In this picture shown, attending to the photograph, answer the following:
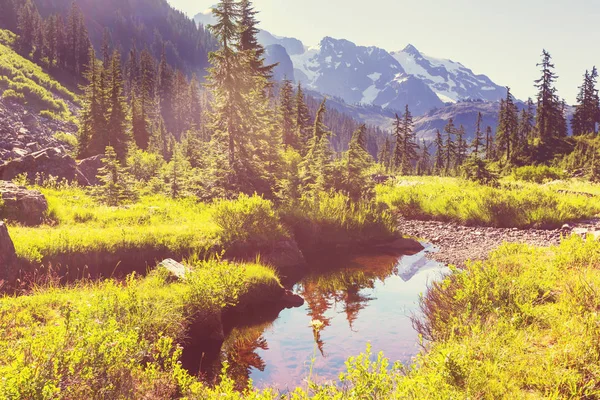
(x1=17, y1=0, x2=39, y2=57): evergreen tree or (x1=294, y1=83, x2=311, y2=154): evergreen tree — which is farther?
(x1=17, y1=0, x2=39, y2=57): evergreen tree

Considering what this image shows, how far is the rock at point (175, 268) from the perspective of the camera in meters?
9.20

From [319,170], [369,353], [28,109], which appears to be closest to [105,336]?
[369,353]

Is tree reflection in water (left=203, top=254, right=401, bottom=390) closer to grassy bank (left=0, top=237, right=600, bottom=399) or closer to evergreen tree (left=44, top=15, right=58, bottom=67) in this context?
grassy bank (left=0, top=237, right=600, bottom=399)

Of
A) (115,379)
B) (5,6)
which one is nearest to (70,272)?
(115,379)

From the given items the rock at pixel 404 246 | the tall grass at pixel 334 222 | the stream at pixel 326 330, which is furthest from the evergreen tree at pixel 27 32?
the stream at pixel 326 330

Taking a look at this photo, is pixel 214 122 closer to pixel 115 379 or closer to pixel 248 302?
pixel 248 302

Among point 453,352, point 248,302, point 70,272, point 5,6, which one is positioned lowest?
point 248,302

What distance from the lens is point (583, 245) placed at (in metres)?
9.02

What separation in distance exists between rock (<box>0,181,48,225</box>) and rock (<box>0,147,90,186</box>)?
6768mm

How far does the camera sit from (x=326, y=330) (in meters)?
8.83

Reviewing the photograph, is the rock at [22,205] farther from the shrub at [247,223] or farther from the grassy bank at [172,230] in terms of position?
the shrub at [247,223]

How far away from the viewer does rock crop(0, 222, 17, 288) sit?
8.78m

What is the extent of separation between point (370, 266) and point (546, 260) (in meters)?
6.02

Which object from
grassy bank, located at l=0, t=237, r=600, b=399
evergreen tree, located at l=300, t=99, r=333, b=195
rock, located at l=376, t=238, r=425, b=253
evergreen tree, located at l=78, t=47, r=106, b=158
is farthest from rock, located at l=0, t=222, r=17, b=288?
evergreen tree, located at l=78, t=47, r=106, b=158
